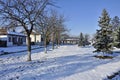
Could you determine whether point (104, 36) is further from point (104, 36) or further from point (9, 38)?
point (9, 38)

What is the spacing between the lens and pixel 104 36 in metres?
26.2

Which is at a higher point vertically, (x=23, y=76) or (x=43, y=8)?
(x=43, y=8)

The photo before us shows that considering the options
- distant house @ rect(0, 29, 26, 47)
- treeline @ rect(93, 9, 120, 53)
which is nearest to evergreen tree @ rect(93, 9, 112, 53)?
treeline @ rect(93, 9, 120, 53)

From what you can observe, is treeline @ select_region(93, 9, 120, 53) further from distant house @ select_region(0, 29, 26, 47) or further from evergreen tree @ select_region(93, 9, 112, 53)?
distant house @ select_region(0, 29, 26, 47)

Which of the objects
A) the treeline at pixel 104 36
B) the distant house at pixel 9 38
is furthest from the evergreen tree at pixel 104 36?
the distant house at pixel 9 38

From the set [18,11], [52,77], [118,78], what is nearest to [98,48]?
[18,11]

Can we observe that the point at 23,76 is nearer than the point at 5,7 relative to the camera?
Yes

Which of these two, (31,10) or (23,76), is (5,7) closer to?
(31,10)

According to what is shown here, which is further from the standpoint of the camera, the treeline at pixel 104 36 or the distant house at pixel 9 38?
the distant house at pixel 9 38

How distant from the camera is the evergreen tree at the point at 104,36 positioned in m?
25.8

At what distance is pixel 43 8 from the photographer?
19719mm

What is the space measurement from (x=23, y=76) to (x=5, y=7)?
840cm

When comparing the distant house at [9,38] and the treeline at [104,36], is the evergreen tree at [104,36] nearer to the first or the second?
the treeline at [104,36]

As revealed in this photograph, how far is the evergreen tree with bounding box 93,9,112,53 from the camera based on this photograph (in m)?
25.8
